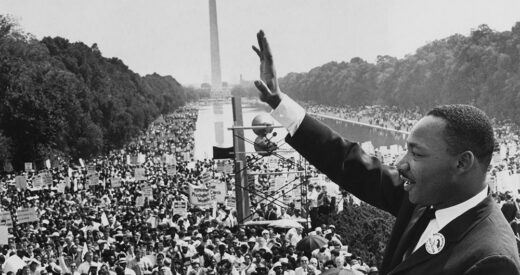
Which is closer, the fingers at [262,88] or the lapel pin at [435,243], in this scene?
the lapel pin at [435,243]

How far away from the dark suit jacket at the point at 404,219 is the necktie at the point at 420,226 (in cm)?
2

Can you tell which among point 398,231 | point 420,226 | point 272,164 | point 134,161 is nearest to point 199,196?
point 272,164

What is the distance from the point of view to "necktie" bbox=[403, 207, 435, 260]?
231 cm

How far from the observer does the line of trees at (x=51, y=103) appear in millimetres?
37562

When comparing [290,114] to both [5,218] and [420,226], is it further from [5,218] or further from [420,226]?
[5,218]

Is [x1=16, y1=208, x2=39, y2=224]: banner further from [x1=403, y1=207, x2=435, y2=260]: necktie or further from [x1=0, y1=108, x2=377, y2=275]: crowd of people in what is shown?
[x1=403, y1=207, x2=435, y2=260]: necktie

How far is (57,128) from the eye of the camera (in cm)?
3906

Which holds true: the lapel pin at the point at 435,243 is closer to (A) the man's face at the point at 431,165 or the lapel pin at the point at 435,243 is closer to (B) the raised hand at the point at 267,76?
(A) the man's face at the point at 431,165

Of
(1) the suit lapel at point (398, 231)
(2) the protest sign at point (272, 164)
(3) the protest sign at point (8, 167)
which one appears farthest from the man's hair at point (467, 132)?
(3) the protest sign at point (8, 167)

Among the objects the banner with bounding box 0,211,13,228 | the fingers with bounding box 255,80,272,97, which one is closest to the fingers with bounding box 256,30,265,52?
the fingers with bounding box 255,80,272,97

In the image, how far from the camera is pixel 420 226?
233 cm

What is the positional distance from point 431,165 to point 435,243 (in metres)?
0.23

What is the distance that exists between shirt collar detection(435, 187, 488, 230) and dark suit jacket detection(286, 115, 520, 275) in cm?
2

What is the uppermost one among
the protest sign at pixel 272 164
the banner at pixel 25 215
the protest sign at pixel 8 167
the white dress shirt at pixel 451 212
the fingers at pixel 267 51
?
the fingers at pixel 267 51
